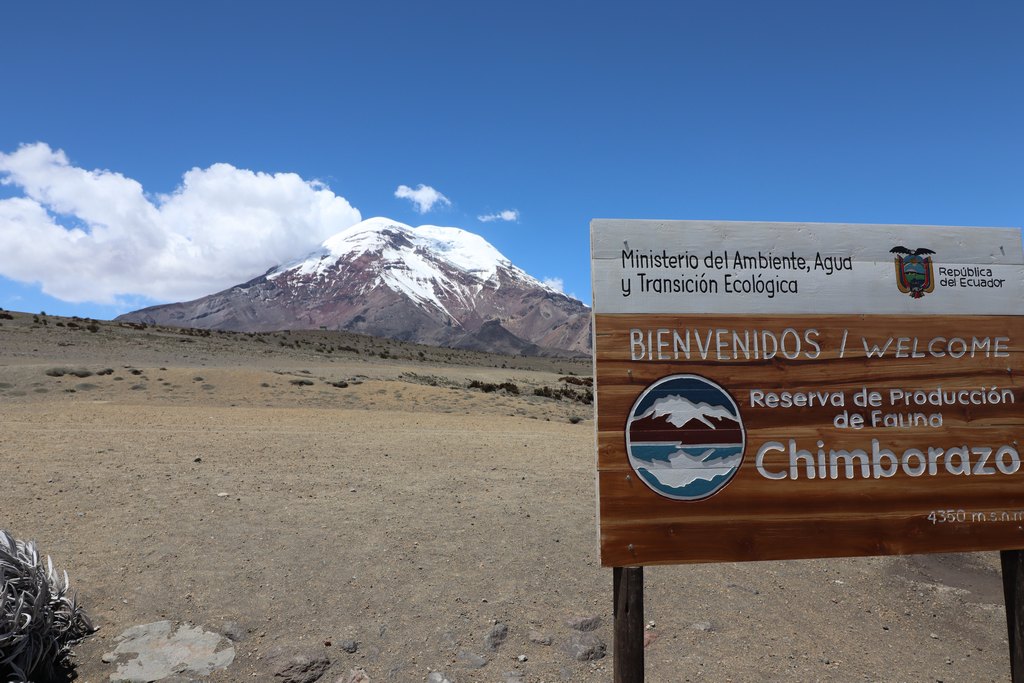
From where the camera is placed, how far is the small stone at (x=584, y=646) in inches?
175

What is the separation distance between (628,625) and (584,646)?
5.60 feet

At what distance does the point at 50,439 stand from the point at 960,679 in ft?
38.6

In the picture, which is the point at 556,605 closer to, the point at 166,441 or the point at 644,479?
the point at 644,479

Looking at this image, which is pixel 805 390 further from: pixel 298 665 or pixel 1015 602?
pixel 298 665

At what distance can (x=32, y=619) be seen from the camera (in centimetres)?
369

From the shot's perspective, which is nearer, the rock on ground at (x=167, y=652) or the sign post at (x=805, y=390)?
the sign post at (x=805, y=390)

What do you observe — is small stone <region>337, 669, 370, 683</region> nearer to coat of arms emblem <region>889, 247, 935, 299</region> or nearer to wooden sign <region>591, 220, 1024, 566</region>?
wooden sign <region>591, 220, 1024, 566</region>

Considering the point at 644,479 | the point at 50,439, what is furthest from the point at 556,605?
the point at 50,439

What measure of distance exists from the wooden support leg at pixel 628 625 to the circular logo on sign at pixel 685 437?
18.5 inches

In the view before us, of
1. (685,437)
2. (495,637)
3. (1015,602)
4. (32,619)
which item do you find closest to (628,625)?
(685,437)

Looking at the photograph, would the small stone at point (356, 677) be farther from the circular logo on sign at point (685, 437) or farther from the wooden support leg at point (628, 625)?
the circular logo on sign at point (685, 437)

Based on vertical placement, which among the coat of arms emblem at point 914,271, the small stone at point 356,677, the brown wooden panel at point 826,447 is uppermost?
the coat of arms emblem at point 914,271

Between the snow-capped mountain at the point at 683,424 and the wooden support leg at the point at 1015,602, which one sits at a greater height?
the snow-capped mountain at the point at 683,424

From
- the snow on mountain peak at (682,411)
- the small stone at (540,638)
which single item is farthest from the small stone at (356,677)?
the snow on mountain peak at (682,411)
